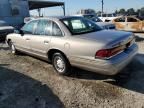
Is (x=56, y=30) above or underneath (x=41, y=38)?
above

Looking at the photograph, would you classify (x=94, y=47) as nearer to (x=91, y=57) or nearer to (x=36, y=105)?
(x=91, y=57)

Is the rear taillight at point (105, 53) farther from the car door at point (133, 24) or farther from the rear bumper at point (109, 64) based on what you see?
the car door at point (133, 24)

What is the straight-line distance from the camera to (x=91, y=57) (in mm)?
4391

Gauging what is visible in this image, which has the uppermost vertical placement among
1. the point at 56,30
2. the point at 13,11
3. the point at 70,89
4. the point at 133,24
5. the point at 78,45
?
the point at 13,11

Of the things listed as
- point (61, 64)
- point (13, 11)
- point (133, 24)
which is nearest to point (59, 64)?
point (61, 64)

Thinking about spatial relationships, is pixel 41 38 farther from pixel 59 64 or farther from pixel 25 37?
pixel 25 37

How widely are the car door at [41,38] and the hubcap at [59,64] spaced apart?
1.35ft

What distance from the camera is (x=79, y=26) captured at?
5.65m

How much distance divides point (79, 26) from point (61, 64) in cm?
119

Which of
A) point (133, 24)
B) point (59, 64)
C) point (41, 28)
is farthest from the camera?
point (133, 24)

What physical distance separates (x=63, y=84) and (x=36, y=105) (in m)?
1.08

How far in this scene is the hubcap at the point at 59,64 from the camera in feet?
17.5

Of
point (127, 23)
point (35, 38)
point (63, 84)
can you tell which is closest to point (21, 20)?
point (127, 23)

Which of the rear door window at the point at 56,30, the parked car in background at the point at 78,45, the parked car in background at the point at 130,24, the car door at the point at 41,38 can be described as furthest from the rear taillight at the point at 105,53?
the parked car in background at the point at 130,24
